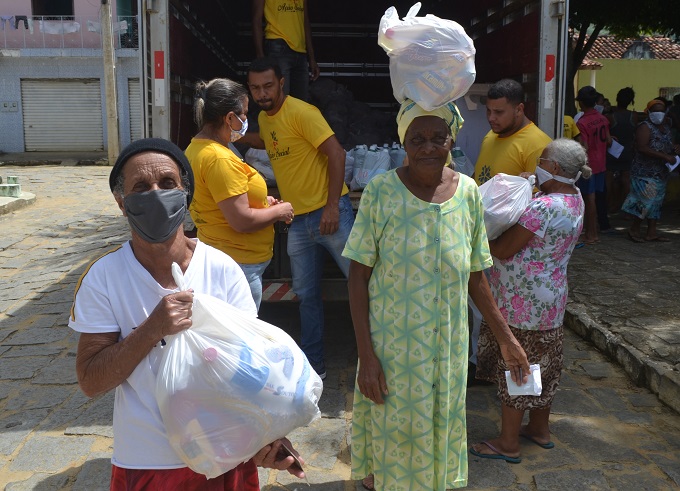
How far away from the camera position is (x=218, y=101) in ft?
12.0

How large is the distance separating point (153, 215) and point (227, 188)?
1682 millimetres

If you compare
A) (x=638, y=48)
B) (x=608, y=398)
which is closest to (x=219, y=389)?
(x=608, y=398)

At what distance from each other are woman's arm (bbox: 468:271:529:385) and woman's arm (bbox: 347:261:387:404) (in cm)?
43

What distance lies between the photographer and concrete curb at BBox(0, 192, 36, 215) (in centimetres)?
1141

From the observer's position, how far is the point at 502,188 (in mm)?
3400

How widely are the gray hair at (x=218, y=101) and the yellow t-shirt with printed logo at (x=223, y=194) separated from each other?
129 mm

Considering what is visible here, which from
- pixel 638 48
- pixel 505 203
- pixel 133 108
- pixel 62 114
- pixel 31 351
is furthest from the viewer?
pixel 638 48

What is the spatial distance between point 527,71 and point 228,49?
12.1ft

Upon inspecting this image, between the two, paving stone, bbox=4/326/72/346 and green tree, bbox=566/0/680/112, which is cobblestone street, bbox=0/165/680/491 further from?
green tree, bbox=566/0/680/112

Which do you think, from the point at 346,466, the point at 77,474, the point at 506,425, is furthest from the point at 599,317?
the point at 77,474

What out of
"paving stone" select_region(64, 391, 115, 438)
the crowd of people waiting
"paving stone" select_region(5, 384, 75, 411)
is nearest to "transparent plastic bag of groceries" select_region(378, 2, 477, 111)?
the crowd of people waiting

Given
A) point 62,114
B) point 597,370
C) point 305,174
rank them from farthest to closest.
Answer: point 62,114 → point 597,370 → point 305,174

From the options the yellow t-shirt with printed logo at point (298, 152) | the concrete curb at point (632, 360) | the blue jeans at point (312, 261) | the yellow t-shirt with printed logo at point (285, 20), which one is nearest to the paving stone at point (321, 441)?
the blue jeans at point (312, 261)

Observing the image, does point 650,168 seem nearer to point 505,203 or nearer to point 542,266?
point 542,266
